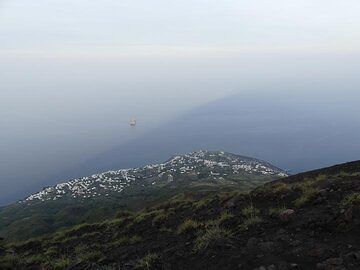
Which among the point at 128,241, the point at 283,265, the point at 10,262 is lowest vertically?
the point at 10,262

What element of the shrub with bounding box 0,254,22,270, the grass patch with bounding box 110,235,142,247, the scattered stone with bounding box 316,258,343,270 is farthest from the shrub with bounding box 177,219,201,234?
the shrub with bounding box 0,254,22,270

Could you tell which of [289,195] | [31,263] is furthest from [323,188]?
[31,263]

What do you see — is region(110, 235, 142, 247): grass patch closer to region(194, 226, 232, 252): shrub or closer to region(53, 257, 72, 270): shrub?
region(53, 257, 72, 270): shrub

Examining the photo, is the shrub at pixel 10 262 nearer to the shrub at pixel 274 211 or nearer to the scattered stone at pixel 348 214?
the shrub at pixel 274 211

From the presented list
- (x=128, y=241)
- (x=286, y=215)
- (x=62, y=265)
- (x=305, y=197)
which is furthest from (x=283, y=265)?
(x=128, y=241)

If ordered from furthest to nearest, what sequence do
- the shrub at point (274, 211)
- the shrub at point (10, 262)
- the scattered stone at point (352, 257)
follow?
1. the shrub at point (10, 262)
2. the shrub at point (274, 211)
3. the scattered stone at point (352, 257)

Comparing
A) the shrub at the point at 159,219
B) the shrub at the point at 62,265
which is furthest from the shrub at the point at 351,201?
the shrub at the point at 62,265

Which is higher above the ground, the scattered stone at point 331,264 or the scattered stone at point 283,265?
the scattered stone at point 331,264

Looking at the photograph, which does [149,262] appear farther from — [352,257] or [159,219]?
[159,219]
